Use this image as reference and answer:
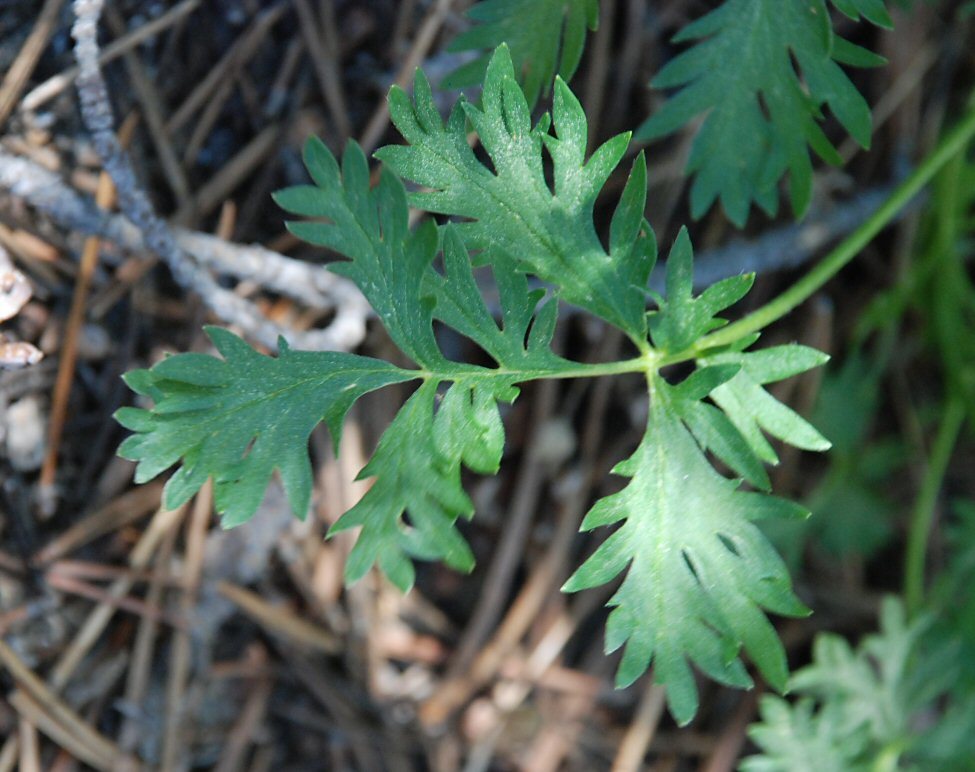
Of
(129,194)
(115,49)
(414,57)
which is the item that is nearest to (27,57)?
(115,49)

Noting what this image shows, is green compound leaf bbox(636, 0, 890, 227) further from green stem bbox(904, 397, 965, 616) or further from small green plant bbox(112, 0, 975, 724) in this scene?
green stem bbox(904, 397, 965, 616)

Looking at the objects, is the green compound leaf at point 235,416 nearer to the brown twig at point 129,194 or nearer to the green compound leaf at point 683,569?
the brown twig at point 129,194

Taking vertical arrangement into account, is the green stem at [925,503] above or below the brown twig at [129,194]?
below

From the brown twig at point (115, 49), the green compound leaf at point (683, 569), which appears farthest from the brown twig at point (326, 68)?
the green compound leaf at point (683, 569)

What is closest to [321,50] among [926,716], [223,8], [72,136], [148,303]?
[223,8]

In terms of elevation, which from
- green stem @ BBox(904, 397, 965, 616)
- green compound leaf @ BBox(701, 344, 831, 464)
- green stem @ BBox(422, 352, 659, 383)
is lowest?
green stem @ BBox(904, 397, 965, 616)

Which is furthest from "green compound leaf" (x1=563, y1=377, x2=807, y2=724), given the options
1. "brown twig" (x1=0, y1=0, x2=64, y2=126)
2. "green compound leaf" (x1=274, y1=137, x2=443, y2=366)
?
"brown twig" (x1=0, y1=0, x2=64, y2=126)

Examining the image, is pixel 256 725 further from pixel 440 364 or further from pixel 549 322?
pixel 549 322
